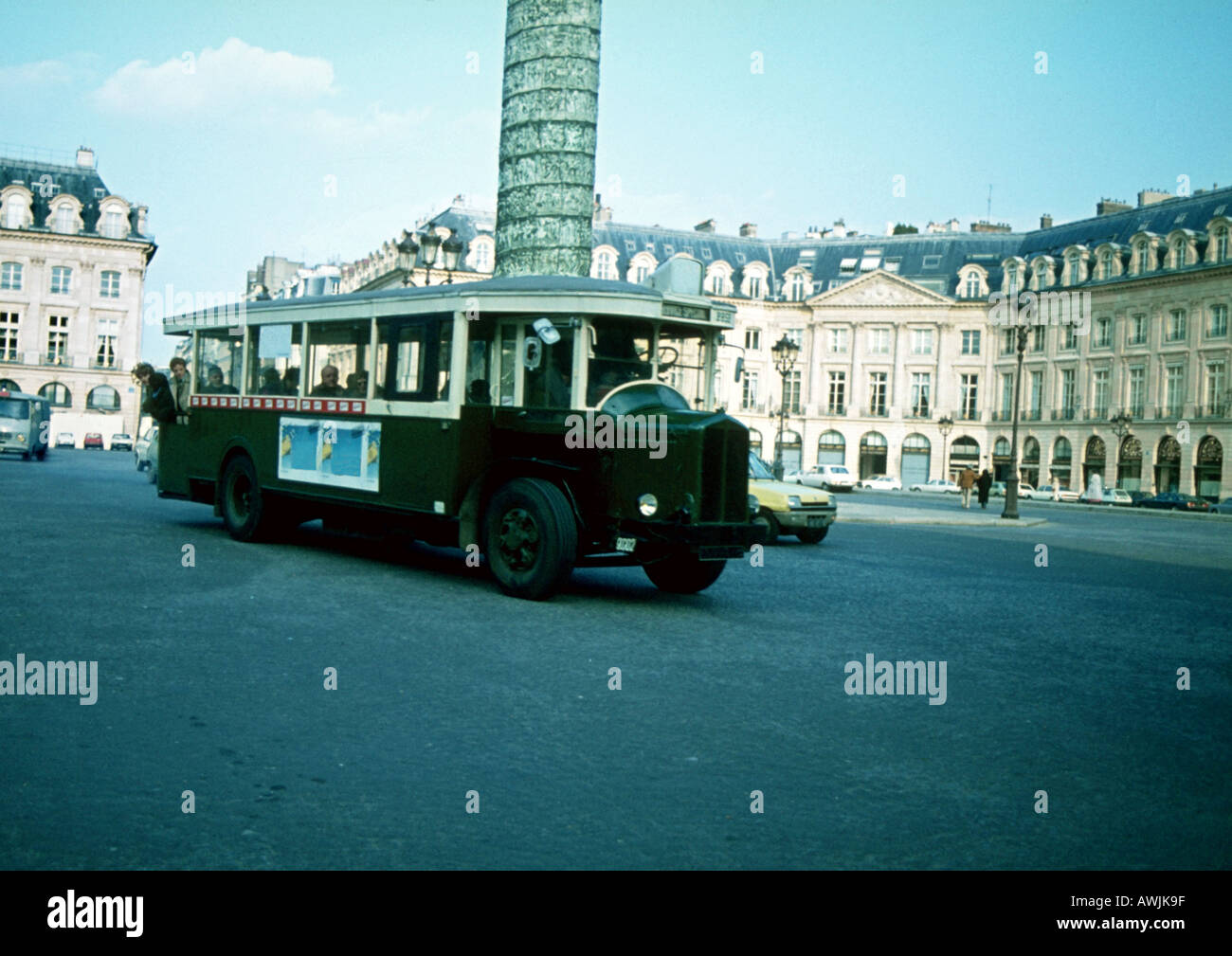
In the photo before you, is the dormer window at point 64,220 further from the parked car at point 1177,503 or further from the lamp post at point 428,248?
the lamp post at point 428,248

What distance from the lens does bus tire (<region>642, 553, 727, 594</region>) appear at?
1146 centimetres

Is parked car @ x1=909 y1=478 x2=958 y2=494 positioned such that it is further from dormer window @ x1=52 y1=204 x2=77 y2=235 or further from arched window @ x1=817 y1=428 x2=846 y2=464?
dormer window @ x1=52 y1=204 x2=77 y2=235

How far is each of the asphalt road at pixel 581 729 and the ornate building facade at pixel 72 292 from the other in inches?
3072

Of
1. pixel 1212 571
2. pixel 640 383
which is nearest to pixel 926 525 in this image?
pixel 1212 571

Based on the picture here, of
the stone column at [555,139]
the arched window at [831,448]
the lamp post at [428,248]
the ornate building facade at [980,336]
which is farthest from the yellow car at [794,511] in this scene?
the arched window at [831,448]

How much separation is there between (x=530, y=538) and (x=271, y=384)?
5020 mm

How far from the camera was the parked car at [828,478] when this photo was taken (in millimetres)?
59156

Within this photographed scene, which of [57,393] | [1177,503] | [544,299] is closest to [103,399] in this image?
[57,393]

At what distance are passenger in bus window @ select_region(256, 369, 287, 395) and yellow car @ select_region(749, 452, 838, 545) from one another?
25.9 ft

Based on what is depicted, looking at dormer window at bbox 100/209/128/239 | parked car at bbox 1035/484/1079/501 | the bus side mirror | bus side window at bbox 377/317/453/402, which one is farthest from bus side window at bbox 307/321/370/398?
dormer window at bbox 100/209/128/239

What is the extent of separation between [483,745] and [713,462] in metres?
5.06

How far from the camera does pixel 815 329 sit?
280 ft

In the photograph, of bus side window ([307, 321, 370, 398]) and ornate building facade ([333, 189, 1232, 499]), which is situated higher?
ornate building facade ([333, 189, 1232, 499])

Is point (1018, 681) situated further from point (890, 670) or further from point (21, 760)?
point (21, 760)
